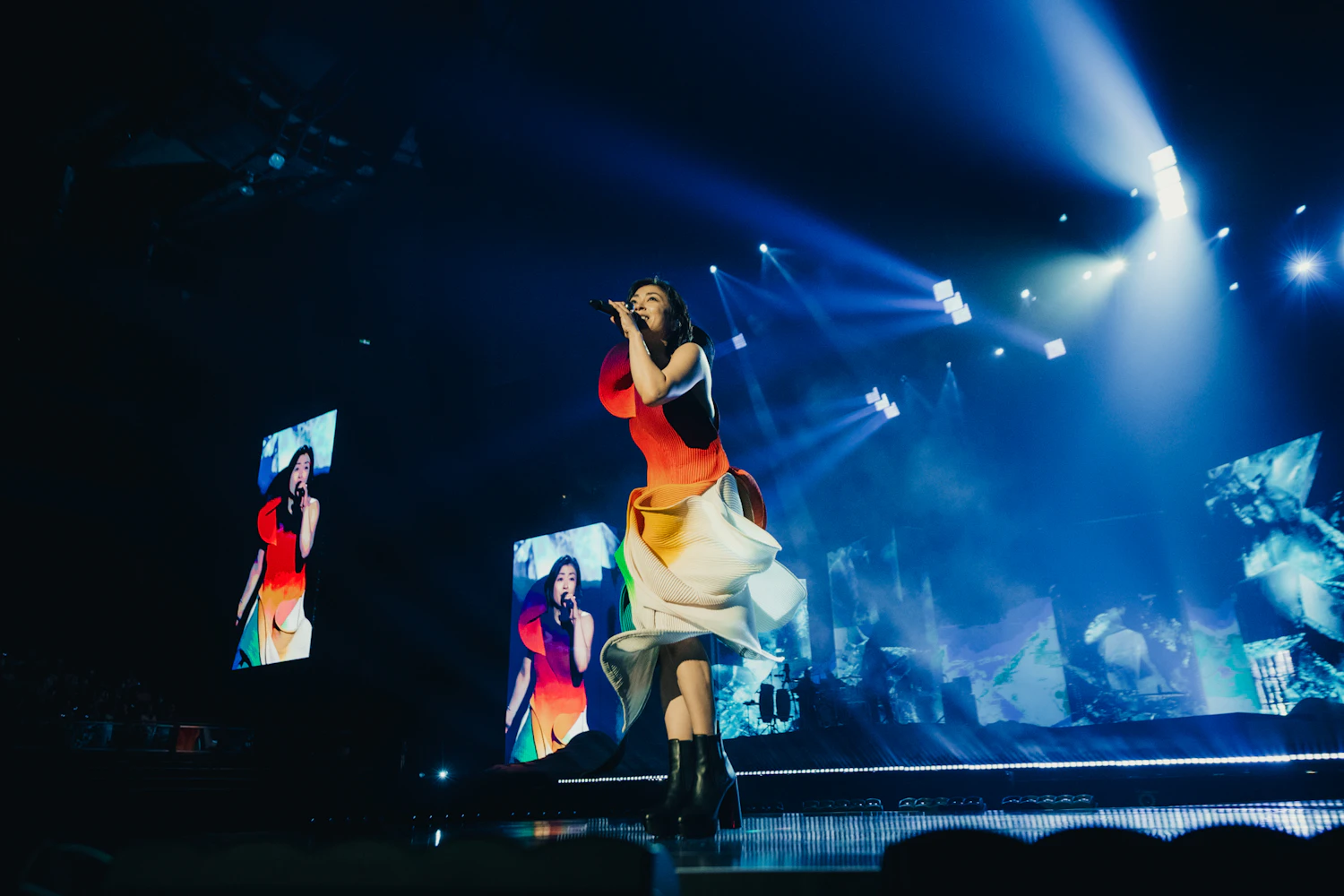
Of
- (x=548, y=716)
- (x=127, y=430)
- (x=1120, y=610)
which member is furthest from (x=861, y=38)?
(x=127, y=430)

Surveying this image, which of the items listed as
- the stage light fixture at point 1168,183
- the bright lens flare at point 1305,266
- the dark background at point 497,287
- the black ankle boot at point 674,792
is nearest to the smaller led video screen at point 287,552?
the dark background at point 497,287

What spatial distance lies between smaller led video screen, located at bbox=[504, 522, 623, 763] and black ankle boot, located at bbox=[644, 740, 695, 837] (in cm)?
699

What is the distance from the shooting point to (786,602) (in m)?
2.04

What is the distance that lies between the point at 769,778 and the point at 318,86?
273 inches

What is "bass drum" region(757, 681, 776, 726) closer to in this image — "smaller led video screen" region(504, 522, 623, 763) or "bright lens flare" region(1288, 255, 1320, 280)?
"smaller led video screen" region(504, 522, 623, 763)

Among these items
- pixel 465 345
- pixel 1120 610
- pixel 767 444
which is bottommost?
pixel 1120 610

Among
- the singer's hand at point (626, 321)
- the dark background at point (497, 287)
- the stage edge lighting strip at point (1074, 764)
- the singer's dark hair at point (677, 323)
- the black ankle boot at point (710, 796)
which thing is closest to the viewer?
the black ankle boot at point (710, 796)

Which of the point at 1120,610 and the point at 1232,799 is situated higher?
the point at 1120,610

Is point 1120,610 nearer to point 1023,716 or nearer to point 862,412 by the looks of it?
point 1023,716

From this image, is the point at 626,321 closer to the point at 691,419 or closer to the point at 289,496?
the point at 691,419

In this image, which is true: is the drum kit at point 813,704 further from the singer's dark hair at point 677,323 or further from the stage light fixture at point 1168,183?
the singer's dark hair at point 677,323

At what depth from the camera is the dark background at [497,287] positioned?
563 cm

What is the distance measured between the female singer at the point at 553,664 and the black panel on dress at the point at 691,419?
748 centimetres

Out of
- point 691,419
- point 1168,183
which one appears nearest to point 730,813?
point 691,419
